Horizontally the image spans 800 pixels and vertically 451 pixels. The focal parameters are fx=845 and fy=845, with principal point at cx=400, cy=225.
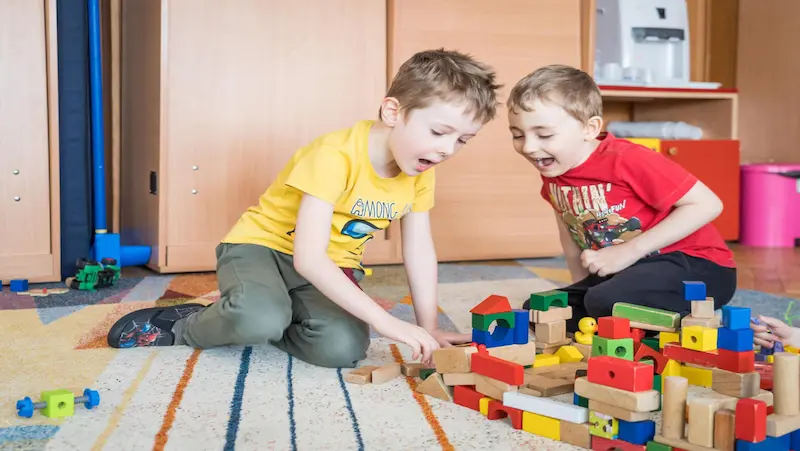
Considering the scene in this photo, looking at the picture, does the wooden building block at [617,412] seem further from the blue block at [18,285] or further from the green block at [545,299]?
the blue block at [18,285]

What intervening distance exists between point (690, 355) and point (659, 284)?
46 centimetres

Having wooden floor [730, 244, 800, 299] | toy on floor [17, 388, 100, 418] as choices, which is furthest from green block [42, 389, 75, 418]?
wooden floor [730, 244, 800, 299]

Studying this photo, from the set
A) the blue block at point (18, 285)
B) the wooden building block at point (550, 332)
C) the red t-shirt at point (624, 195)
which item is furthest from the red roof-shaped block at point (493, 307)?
the blue block at point (18, 285)

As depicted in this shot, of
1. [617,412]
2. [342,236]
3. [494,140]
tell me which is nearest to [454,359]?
[617,412]

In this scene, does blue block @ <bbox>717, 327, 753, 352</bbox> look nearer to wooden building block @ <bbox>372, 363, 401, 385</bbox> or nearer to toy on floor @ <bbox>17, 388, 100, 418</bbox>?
wooden building block @ <bbox>372, 363, 401, 385</bbox>

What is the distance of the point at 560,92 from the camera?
1.32 m

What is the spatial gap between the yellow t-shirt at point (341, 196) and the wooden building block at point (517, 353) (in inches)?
→ 12.2

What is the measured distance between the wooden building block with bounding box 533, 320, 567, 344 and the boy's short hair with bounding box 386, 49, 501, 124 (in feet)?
0.92

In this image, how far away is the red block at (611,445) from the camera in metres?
0.79

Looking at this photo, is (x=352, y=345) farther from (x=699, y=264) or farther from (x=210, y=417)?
(x=699, y=264)

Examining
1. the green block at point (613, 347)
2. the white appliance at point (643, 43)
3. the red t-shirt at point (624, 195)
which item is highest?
the white appliance at point (643, 43)

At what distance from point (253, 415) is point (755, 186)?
82.5 inches

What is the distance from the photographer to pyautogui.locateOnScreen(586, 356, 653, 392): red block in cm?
79

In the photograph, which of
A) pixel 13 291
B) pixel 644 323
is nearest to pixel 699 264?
pixel 644 323
